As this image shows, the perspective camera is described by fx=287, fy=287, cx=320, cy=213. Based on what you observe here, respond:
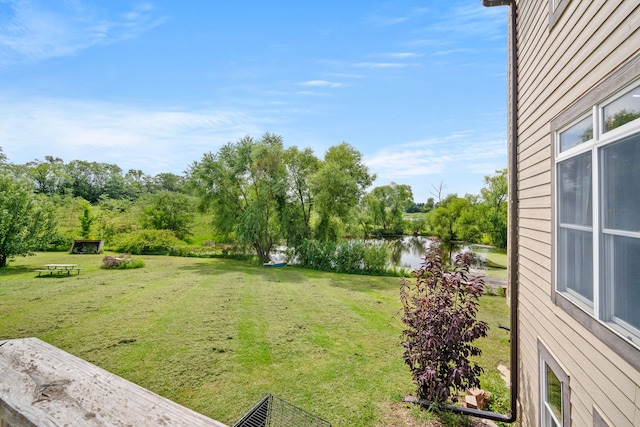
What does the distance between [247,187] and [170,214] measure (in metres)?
11.7

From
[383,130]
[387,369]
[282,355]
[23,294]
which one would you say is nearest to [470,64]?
[387,369]

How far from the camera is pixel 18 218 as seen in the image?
11562 millimetres

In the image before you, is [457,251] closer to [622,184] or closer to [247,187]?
[247,187]

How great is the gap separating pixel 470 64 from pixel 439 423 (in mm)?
6966

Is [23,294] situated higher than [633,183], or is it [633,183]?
[633,183]

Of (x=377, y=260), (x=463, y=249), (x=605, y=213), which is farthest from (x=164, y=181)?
(x=605, y=213)

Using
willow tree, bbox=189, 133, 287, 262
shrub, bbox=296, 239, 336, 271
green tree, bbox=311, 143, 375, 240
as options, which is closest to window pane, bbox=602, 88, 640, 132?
shrub, bbox=296, 239, 336, 271

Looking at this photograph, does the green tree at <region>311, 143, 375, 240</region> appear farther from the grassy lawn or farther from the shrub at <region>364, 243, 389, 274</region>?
the grassy lawn

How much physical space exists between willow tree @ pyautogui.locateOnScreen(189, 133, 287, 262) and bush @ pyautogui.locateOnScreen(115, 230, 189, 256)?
418 cm

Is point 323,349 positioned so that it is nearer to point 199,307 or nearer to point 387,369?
point 387,369

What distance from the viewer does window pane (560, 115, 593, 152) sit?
1.81 meters

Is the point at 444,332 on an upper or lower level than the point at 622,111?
lower

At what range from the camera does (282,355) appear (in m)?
4.94

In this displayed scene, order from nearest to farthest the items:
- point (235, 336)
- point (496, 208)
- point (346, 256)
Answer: point (235, 336), point (346, 256), point (496, 208)
